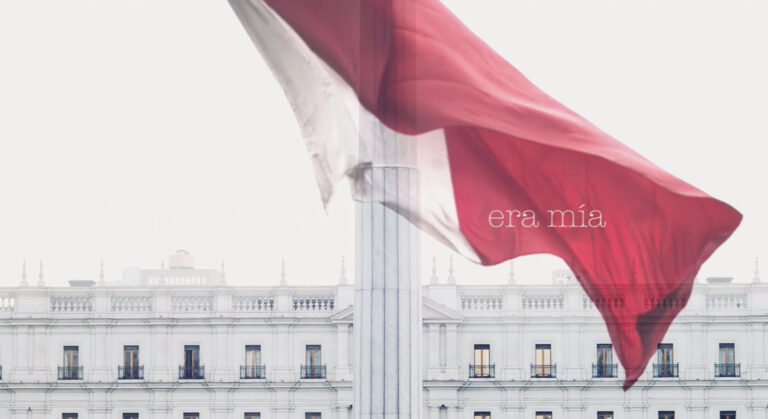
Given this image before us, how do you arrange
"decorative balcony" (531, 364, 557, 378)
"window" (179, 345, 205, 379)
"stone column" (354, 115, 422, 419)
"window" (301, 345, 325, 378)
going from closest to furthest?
"stone column" (354, 115, 422, 419)
"window" (301, 345, 325, 378)
"window" (179, 345, 205, 379)
"decorative balcony" (531, 364, 557, 378)

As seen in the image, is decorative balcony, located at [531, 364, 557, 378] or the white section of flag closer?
the white section of flag

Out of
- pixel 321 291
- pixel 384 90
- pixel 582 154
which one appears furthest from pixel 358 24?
pixel 321 291

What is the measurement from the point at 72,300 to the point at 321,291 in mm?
7230

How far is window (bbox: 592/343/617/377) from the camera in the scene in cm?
4844

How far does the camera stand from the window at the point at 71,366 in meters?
48.3

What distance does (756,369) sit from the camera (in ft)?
157

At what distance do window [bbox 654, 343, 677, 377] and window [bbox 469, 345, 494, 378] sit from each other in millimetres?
4783

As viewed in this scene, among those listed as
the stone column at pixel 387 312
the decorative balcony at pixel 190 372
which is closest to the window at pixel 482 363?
the decorative balcony at pixel 190 372

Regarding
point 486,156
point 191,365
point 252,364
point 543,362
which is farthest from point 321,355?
point 486,156

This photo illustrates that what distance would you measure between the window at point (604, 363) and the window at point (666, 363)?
126 cm

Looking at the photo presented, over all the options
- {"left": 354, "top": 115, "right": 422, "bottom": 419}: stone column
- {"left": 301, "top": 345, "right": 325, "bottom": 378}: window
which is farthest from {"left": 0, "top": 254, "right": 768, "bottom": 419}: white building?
{"left": 354, "top": 115, "right": 422, "bottom": 419}: stone column

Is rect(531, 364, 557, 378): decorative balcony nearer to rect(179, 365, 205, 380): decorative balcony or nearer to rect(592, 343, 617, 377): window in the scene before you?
rect(592, 343, 617, 377): window

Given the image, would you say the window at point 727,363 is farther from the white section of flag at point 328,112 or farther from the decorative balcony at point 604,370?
the white section of flag at point 328,112

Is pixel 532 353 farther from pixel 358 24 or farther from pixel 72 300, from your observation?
pixel 358 24
